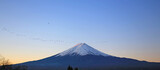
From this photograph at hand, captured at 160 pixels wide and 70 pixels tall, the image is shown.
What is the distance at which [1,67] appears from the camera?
155 ft

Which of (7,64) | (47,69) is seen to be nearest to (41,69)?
(47,69)

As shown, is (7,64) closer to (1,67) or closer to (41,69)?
(1,67)

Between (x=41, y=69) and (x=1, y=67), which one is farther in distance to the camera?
(x=41, y=69)

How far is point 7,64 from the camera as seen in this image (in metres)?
48.7

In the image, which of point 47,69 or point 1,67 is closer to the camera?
point 1,67

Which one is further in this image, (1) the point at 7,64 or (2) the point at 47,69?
(2) the point at 47,69

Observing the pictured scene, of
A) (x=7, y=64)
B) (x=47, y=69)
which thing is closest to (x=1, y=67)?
(x=7, y=64)

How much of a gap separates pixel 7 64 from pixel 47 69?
423 ft

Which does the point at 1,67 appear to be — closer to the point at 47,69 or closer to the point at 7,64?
the point at 7,64

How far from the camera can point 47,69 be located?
175000mm

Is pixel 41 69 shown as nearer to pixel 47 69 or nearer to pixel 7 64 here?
pixel 47 69

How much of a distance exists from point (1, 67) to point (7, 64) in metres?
1.75

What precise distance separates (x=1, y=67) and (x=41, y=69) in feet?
430
